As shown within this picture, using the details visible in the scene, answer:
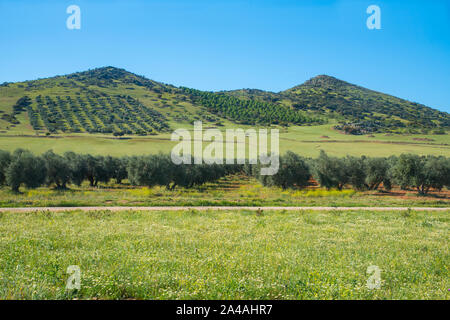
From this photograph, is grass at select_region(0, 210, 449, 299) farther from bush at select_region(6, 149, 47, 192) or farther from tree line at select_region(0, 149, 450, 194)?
tree line at select_region(0, 149, 450, 194)

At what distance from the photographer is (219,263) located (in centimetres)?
840

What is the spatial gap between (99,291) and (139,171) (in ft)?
154

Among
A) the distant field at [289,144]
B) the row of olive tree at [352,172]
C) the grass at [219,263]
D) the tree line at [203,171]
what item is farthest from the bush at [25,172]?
the row of olive tree at [352,172]

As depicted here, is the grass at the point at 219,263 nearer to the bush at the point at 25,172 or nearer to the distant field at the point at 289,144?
the bush at the point at 25,172

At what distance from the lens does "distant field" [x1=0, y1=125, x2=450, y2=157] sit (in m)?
90.8

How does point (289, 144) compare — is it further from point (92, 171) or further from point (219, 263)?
point (219, 263)

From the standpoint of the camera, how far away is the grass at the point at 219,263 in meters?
6.34

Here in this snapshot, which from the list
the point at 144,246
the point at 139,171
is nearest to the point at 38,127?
the point at 139,171

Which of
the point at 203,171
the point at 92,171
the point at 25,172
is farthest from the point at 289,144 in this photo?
the point at 25,172

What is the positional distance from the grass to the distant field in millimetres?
74480

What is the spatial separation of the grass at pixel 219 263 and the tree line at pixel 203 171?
37.5 metres

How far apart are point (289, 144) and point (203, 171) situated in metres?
67.6
